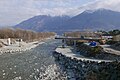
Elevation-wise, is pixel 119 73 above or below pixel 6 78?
above

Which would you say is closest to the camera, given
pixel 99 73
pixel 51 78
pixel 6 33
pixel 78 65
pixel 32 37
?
pixel 99 73

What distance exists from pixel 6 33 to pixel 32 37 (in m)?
17.9

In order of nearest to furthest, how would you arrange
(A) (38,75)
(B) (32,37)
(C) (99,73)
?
1. (C) (99,73)
2. (A) (38,75)
3. (B) (32,37)

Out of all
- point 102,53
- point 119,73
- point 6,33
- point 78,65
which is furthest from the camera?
point 6,33

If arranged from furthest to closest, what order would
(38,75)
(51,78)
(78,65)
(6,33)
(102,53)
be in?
1. (6,33)
2. (102,53)
3. (78,65)
4. (38,75)
5. (51,78)

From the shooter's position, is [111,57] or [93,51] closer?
[111,57]

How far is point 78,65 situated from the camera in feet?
118

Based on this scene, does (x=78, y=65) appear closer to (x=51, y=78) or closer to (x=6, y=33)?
(x=51, y=78)

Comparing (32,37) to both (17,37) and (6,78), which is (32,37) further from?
(6,78)

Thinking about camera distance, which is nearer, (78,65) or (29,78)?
(29,78)

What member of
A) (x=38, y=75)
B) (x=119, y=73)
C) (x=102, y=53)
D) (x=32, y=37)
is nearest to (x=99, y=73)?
(x=119, y=73)

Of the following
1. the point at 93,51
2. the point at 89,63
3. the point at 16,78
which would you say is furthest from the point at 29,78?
the point at 93,51

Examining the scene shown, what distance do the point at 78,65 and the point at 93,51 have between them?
8.12 meters

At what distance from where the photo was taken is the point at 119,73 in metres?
21.8
